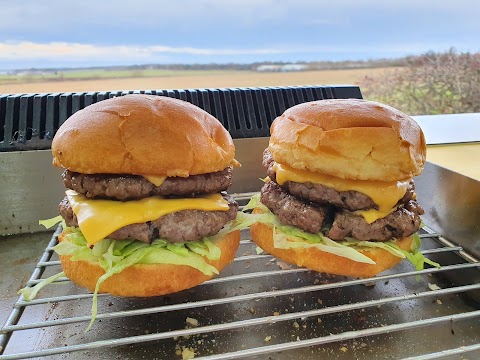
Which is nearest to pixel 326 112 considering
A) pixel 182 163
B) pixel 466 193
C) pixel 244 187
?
pixel 182 163

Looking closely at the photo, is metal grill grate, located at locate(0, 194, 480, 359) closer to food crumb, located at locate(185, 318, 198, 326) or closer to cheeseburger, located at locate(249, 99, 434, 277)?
food crumb, located at locate(185, 318, 198, 326)

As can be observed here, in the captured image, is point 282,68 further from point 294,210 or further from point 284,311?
point 284,311

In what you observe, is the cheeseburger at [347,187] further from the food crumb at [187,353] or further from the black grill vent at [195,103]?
the black grill vent at [195,103]

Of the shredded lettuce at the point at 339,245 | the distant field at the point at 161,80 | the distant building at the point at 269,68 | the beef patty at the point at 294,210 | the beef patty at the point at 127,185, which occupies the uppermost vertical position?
the distant building at the point at 269,68

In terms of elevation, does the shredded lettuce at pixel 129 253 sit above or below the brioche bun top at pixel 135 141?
below

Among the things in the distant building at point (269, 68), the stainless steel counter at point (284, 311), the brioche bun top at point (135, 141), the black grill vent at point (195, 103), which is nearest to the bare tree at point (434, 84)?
the distant building at point (269, 68)

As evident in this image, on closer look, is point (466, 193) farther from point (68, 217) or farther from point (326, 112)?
point (68, 217)

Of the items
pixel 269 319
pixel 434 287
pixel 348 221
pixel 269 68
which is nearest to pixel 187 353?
pixel 269 319
